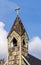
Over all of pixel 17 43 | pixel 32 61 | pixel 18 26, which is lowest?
pixel 32 61

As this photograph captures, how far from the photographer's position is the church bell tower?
53.2 meters

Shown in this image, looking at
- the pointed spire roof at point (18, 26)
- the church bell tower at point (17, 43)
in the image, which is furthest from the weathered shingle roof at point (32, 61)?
the pointed spire roof at point (18, 26)

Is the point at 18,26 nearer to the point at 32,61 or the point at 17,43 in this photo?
the point at 17,43

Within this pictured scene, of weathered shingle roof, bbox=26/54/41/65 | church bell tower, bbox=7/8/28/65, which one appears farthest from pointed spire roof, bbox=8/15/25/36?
weathered shingle roof, bbox=26/54/41/65

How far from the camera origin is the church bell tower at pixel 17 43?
53.2m

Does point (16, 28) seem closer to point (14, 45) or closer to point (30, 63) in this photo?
point (14, 45)

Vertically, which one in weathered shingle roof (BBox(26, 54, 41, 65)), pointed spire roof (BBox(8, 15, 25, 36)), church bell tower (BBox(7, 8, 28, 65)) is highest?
pointed spire roof (BBox(8, 15, 25, 36))

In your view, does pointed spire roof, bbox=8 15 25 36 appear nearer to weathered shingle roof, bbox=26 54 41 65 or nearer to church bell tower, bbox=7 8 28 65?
church bell tower, bbox=7 8 28 65

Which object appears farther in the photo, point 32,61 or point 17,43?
point 32,61

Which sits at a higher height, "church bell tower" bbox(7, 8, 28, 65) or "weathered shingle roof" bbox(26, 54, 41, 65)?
"church bell tower" bbox(7, 8, 28, 65)

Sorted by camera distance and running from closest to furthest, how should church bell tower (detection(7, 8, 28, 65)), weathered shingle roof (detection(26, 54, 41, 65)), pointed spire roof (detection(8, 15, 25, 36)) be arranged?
church bell tower (detection(7, 8, 28, 65)), weathered shingle roof (detection(26, 54, 41, 65)), pointed spire roof (detection(8, 15, 25, 36))

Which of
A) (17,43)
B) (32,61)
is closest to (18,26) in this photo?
(17,43)

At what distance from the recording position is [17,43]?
5378cm

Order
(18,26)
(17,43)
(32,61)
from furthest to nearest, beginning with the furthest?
(18,26) < (32,61) < (17,43)
